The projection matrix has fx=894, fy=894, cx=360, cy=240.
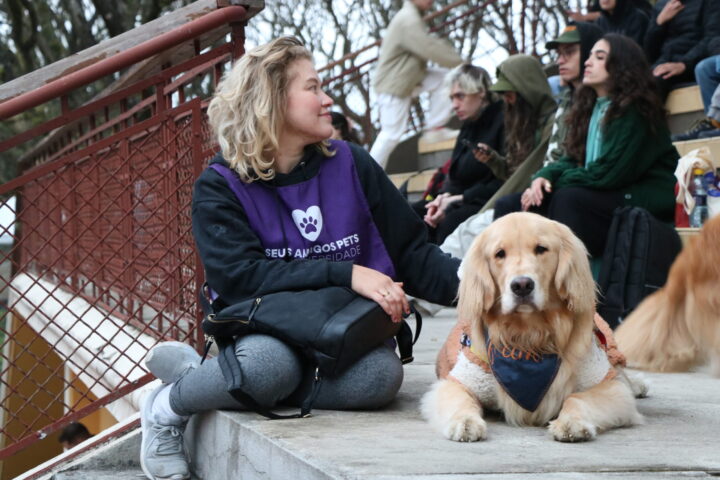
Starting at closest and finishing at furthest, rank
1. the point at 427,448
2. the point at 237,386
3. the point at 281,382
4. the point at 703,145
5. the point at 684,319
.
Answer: the point at 427,448
the point at 237,386
the point at 281,382
the point at 684,319
the point at 703,145

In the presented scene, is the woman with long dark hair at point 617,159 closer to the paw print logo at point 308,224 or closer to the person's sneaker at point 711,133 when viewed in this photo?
the person's sneaker at point 711,133

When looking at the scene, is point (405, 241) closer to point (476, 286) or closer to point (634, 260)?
point (476, 286)

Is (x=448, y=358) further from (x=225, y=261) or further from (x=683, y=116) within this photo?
(x=683, y=116)

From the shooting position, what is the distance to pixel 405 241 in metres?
3.51

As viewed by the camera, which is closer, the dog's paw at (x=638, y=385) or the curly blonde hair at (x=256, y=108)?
the curly blonde hair at (x=256, y=108)

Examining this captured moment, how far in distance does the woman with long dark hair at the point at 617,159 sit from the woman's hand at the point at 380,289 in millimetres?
2351

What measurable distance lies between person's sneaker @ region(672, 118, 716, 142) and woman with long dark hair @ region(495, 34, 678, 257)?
1219 mm

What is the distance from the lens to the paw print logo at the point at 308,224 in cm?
332

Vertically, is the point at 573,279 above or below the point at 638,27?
below

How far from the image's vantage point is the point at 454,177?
715cm

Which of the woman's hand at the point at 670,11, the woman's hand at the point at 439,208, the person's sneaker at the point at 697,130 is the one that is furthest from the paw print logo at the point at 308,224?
the woman's hand at the point at 670,11

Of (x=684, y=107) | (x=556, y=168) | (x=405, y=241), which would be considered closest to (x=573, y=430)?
(x=405, y=241)

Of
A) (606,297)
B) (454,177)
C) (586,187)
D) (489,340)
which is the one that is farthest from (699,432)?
(454,177)

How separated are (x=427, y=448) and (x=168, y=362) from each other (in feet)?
4.03
